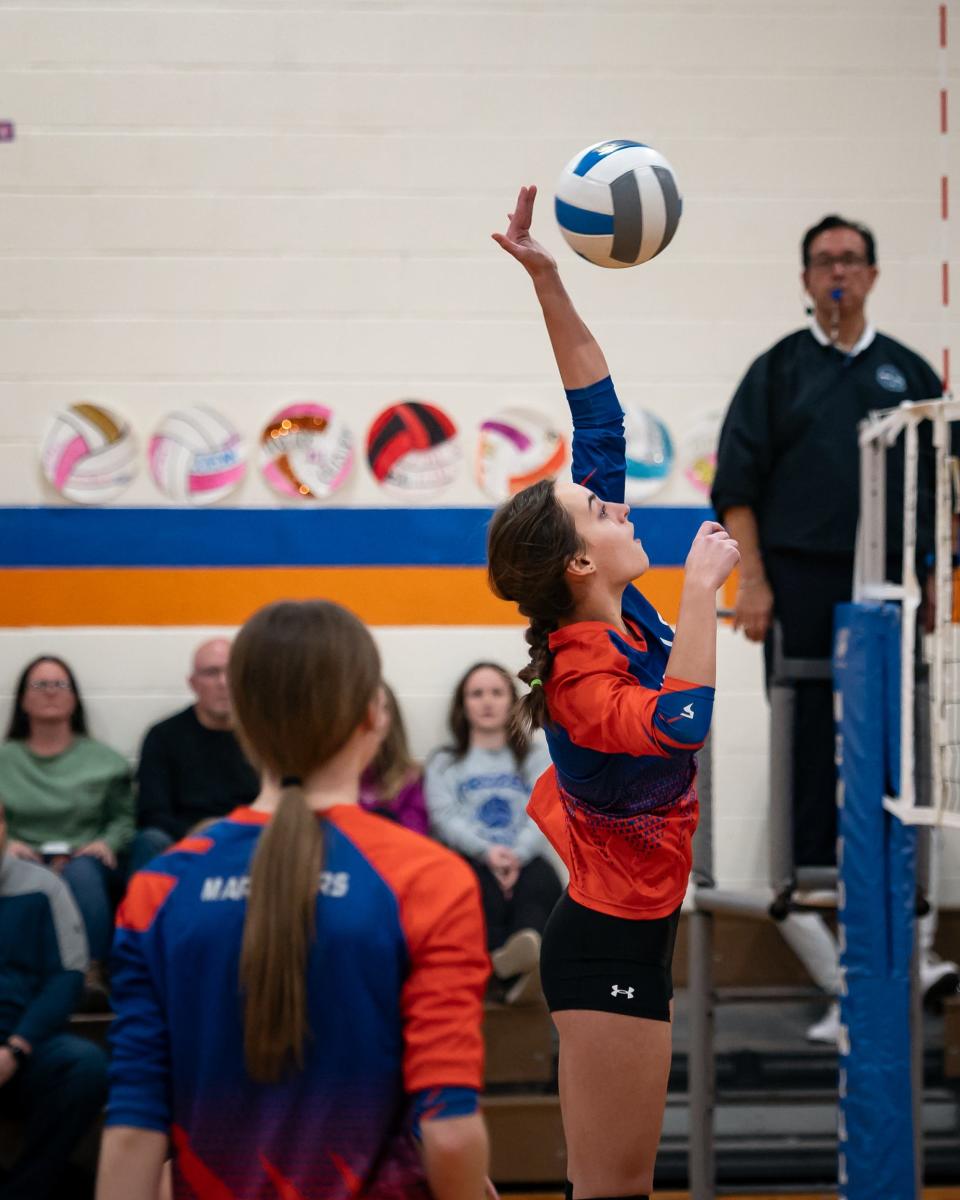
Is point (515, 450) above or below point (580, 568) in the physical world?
above

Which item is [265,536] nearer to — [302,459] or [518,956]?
[302,459]

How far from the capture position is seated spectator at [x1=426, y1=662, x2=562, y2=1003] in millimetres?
4797

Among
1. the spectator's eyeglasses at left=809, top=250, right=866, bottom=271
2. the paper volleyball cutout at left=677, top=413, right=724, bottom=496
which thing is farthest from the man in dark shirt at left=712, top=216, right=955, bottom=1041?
the paper volleyball cutout at left=677, top=413, right=724, bottom=496

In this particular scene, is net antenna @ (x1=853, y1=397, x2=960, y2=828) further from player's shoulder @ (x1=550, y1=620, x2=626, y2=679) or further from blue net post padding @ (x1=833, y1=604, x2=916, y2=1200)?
player's shoulder @ (x1=550, y1=620, x2=626, y2=679)

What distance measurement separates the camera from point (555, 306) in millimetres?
2469

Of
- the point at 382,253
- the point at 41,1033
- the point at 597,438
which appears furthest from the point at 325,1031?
the point at 382,253

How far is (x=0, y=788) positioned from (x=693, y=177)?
3474 mm

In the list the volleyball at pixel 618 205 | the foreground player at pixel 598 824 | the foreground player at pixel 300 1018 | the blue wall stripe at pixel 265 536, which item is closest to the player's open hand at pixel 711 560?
the foreground player at pixel 598 824

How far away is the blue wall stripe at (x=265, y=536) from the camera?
5531 millimetres

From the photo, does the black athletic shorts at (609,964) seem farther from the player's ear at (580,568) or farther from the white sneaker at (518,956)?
the white sneaker at (518,956)

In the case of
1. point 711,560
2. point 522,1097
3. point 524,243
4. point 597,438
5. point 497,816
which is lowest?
point 522,1097

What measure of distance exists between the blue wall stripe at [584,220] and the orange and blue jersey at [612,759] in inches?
11.3

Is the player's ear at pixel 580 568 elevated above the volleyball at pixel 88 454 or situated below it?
below

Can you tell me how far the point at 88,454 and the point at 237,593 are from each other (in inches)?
30.3
